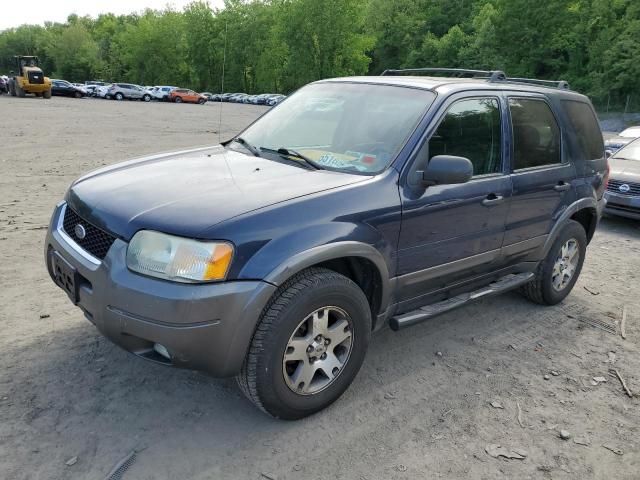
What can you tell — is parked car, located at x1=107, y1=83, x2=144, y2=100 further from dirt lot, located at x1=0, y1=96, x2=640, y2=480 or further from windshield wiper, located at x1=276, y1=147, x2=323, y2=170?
windshield wiper, located at x1=276, y1=147, x2=323, y2=170

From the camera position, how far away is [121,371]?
3.36m

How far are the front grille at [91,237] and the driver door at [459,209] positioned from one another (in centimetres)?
168

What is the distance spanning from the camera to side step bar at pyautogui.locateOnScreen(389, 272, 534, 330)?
3424 mm

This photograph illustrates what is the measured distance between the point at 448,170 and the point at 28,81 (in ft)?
143

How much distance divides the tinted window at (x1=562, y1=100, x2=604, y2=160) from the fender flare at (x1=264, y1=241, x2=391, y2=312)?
2641 mm

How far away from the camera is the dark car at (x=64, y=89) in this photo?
152 ft

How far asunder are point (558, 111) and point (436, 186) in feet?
6.17

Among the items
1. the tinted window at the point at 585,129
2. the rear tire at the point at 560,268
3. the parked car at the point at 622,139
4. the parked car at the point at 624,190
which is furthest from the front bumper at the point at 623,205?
the parked car at the point at 622,139

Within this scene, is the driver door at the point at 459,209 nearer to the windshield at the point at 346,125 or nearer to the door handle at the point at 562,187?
the windshield at the point at 346,125

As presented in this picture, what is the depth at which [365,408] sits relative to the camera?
3.19 metres

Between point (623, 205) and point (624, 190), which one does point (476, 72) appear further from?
point (624, 190)

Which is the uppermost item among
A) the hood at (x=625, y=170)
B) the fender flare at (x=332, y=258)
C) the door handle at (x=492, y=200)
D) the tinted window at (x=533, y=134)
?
the tinted window at (x=533, y=134)

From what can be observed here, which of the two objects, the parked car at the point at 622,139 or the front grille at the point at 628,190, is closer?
the front grille at the point at 628,190

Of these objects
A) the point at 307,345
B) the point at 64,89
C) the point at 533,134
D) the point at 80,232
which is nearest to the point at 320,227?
the point at 307,345
